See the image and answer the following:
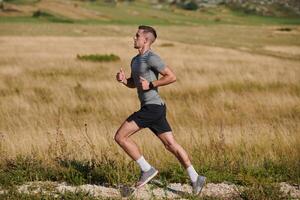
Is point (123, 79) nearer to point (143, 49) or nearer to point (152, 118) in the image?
point (143, 49)

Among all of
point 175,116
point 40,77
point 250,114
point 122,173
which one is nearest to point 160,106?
point 122,173

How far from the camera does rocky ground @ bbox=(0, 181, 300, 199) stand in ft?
21.3

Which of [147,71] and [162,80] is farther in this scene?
[147,71]

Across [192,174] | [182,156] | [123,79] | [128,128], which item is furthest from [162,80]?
[192,174]

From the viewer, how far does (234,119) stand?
46.4ft

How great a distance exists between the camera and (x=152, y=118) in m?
6.53

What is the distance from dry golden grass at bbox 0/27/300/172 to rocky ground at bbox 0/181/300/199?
3.96ft


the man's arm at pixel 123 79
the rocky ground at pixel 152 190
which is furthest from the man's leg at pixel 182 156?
the man's arm at pixel 123 79

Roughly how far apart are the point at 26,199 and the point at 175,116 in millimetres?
8194

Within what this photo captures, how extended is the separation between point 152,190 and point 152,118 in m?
0.95

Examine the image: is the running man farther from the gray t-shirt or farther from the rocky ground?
the rocky ground

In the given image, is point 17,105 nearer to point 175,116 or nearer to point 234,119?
point 175,116

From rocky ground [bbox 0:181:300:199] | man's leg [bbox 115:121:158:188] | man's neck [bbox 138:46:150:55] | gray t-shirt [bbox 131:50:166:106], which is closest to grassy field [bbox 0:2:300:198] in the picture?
rocky ground [bbox 0:181:300:199]

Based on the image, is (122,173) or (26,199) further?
(122,173)
